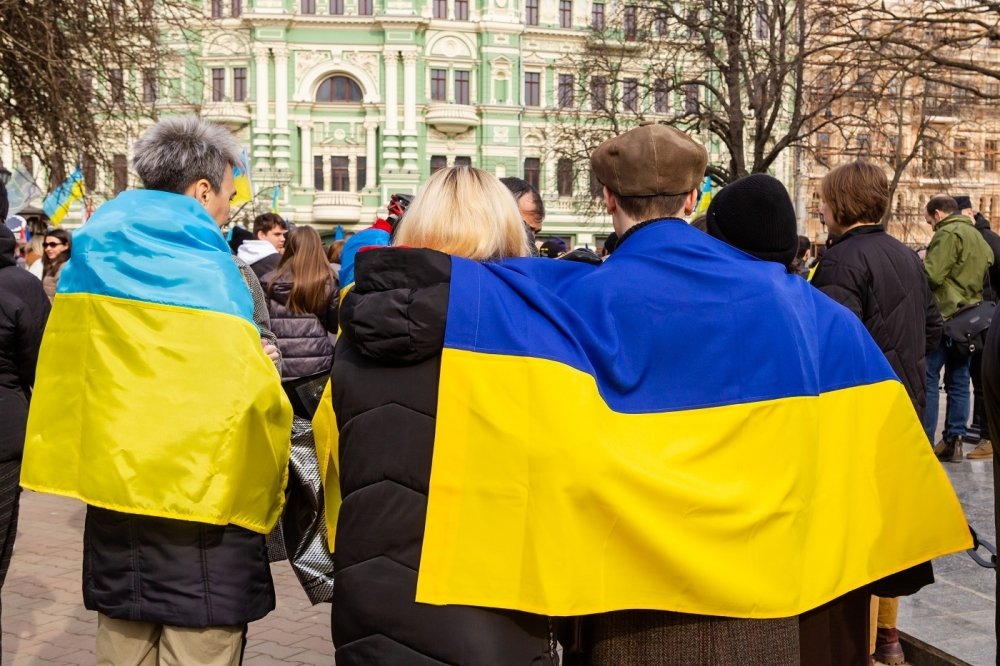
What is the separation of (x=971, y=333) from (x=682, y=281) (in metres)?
7.72

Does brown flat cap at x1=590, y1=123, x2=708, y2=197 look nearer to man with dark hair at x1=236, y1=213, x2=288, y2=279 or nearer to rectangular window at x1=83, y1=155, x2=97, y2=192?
man with dark hair at x1=236, y1=213, x2=288, y2=279

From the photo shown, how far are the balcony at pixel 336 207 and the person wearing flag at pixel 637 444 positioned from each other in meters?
47.3

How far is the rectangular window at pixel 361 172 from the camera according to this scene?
50594 millimetres

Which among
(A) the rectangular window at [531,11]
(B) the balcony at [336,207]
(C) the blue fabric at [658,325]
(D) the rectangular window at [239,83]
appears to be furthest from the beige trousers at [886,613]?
(A) the rectangular window at [531,11]

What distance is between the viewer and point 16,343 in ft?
13.6

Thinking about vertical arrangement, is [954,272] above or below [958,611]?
above

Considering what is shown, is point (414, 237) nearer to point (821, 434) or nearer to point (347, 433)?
point (347, 433)

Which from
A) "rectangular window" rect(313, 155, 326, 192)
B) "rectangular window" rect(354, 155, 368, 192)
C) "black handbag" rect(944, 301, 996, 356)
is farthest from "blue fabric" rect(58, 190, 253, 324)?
"rectangular window" rect(313, 155, 326, 192)

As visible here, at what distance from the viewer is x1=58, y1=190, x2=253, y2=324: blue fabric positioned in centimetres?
316

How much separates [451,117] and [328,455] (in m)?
48.0

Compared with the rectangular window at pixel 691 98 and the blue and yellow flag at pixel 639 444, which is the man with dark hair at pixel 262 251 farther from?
the rectangular window at pixel 691 98

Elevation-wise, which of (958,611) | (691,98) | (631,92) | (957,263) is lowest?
(958,611)

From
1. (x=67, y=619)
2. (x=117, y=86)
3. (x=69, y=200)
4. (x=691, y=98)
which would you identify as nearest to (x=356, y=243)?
(x=67, y=619)

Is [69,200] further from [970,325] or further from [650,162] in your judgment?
[650,162]
